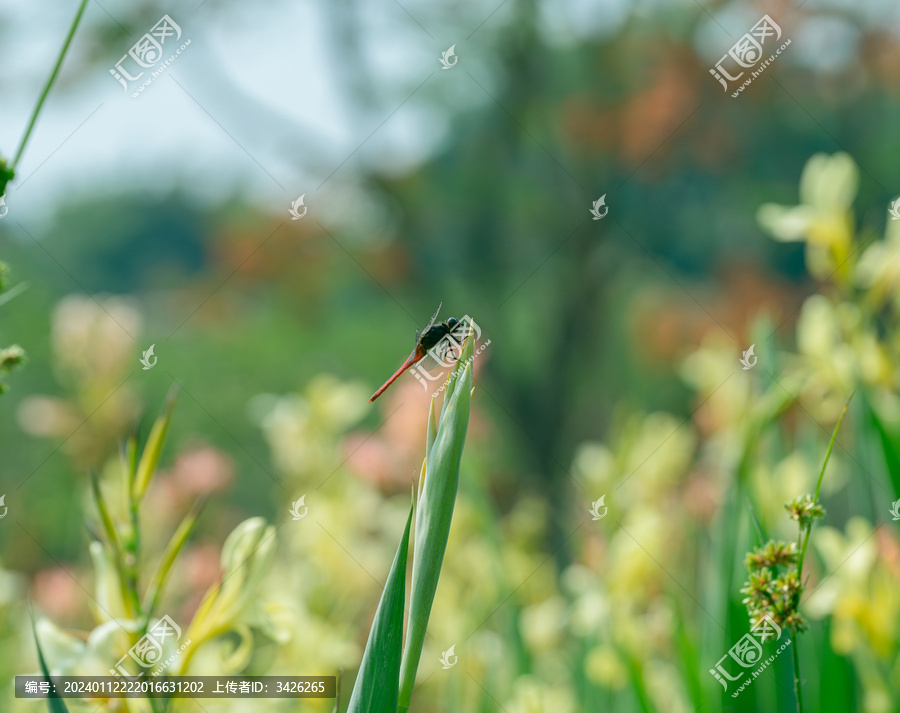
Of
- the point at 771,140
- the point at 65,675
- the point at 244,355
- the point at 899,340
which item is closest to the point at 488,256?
the point at 771,140

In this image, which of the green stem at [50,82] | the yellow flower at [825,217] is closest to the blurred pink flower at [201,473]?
the yellow flower at [825,217]

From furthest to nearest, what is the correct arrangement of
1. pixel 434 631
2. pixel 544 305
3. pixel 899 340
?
pixel 544 305 → pixel 434 631 → pixel 899 340

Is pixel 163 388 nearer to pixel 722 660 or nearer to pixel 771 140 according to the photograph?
pixel 771 140

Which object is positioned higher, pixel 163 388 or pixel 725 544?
pixel 163 388

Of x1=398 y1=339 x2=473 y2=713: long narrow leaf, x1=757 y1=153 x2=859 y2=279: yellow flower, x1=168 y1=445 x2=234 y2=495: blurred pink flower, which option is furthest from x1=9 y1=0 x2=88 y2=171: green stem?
x1=168 y1=445 x2=234 y2=495: blurred pink flower

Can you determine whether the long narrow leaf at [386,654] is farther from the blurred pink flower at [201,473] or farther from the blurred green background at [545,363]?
the blurred pink flower at [201,473]

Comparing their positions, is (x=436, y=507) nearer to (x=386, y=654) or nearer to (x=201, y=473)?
(x=386, y=654)

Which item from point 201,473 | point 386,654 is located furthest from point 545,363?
point 386,654

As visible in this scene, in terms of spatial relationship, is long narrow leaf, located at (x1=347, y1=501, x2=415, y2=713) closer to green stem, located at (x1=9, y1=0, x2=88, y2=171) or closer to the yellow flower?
green stem, located at (x1=9, y1=0, x2=88, y2=171)

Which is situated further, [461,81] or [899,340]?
[461,81]
